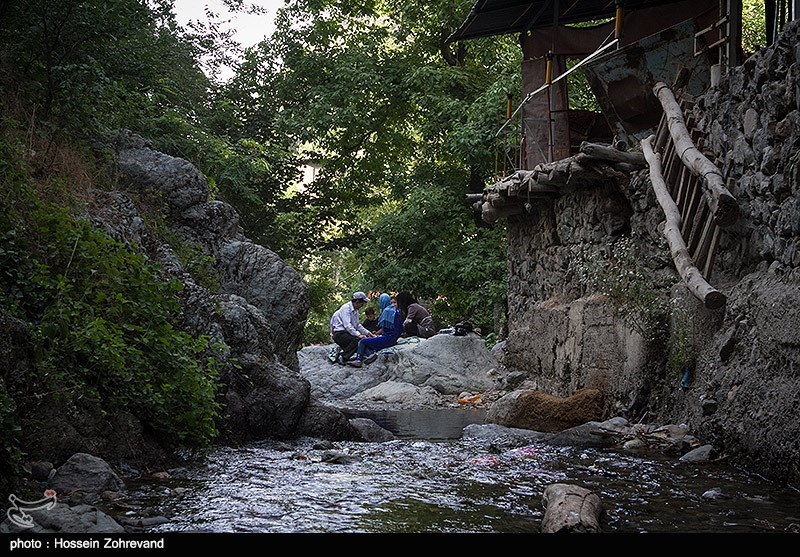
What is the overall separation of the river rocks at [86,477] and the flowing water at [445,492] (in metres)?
0.19

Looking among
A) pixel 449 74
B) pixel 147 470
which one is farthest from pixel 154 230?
pixel 449 74

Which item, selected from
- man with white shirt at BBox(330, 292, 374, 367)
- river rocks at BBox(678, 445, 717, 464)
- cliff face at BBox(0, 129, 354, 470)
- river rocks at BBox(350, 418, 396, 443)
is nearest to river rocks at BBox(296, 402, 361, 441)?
cliff face at BBox(0, 129, 354, 470)

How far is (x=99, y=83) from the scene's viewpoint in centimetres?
854

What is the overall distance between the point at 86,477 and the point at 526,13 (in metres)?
10.1

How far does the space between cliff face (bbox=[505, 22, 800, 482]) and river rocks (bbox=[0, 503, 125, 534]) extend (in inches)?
157

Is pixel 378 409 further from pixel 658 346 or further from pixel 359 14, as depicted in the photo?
pixel 359 14

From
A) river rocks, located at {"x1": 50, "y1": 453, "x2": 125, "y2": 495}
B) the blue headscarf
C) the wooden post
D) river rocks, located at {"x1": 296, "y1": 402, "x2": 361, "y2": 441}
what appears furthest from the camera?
the blue headscarf

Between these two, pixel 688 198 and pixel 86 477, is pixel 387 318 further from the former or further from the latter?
pixel 86 477

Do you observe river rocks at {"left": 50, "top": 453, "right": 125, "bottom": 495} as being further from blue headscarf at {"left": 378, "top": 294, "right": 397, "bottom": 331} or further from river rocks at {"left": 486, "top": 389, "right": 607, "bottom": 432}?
blue headscarf at {"left": 378, "top": 294, "right": 397, "bottom": 331}

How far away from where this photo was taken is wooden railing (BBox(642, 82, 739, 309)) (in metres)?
6.86

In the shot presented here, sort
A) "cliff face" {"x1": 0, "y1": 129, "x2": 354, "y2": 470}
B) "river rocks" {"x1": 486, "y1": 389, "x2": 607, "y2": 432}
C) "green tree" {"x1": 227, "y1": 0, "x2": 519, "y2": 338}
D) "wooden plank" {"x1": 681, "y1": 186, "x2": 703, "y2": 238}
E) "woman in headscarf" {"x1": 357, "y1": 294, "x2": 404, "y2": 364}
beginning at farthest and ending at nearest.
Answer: "green tree" {"x1": 227, "y1": 0, "x2": 519, "y2": 338} < "woman in headscarf" {"x1": 357, "y1": 294, "x2": 404, "y2": 364} < "river rocks" {"x1": 486, "y1": 389, "x2": 607, "y2": 432} < "wooden plank" {"x1": 681, "y1": 186, "x2": 703, "y2": 238} < "cliff face" {"x1": 0, "y1": 129, "x2": 354, "y2": 470}

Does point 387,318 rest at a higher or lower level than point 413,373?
higher

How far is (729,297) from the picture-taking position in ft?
22.5

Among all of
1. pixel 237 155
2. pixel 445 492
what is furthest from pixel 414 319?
pixel 445 492
